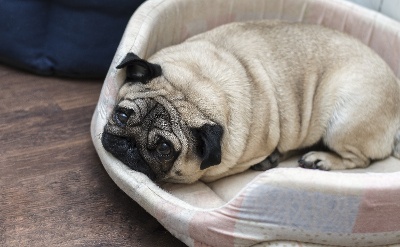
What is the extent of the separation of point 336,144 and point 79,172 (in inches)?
47.3

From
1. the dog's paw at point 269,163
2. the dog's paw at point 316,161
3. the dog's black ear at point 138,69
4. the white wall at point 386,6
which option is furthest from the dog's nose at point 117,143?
the white wall at point 386,6

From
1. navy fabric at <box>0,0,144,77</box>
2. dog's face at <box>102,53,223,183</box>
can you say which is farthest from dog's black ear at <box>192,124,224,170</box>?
navy fabric at <box>0,0,144,77</box>

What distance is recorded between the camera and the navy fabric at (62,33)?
3.34 m

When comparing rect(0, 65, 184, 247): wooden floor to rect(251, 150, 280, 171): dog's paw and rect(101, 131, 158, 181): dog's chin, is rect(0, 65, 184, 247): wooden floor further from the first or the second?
rect(251, 150, 280, 171): dog's paw

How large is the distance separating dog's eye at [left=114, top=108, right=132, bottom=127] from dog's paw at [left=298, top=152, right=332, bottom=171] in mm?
950

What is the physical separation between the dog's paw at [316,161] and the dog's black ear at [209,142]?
2.24ft

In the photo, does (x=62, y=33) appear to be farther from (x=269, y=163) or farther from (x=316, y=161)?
(x=316, y=161)

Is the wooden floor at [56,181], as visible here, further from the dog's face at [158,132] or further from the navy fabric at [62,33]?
the dog's face at [158,132]

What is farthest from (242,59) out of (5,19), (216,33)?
(5,19)

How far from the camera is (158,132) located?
230 cm

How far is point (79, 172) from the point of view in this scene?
109 inches

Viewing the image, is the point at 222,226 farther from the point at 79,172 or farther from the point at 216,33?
the point at 216,33

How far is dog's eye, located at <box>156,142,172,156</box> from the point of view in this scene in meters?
2.30

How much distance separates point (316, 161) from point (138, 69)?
966 millimetres
